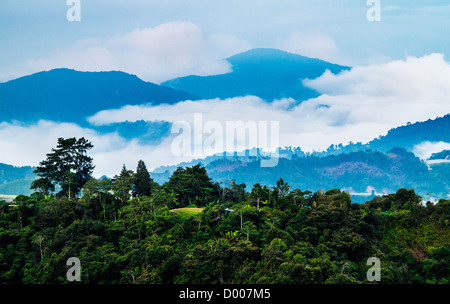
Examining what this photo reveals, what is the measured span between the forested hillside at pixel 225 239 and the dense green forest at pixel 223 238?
0.20ft

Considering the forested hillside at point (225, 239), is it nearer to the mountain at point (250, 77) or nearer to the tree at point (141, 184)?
the tree at point (141, 184)

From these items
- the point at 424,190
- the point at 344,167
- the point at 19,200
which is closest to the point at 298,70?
the point at 344,167

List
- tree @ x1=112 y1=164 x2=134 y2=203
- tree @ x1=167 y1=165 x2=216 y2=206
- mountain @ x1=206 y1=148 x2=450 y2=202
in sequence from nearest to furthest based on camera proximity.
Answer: tree @ x1=112 y1=164 x2=134 y2=203, tree @ x1=167 y1=165 x2=216 y2=206, mountain @ x1=206 y1=148 x2=450 y2=202

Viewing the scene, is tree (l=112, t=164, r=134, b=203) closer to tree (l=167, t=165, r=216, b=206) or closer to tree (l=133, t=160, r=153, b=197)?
tree (l=133, t=160, r=153, b=197)

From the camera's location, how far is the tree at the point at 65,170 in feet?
107

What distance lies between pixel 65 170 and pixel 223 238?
54.2 feet

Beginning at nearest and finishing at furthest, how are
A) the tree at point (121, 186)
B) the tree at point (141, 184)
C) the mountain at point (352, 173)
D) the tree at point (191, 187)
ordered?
the tree at point (121, 186), the tree at point (191, 187), the tree at point (141, 184), the mountain at point (352, 173)

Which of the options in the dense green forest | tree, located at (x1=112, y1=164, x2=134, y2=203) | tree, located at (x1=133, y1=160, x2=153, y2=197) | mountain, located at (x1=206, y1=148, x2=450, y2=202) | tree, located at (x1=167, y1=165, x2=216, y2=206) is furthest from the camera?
mountain, located at (x1=206, y1=148, x2=450, y2=202)

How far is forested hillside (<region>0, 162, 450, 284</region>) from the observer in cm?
2161

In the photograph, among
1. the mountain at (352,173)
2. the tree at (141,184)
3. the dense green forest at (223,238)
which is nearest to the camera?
the dense green forest at (223,238)

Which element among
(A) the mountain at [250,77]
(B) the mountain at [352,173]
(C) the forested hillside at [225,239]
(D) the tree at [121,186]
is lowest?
(C) the forested hillside at [225,239]

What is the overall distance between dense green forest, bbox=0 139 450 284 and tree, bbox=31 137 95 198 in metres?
0.97

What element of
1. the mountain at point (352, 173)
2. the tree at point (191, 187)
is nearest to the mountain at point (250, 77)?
the mountain at point (352, 173)

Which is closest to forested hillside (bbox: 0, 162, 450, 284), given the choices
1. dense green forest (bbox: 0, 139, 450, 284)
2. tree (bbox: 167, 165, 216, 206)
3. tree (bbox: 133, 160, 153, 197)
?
dense green forest (bbox: 0, 139, 450, 284)
